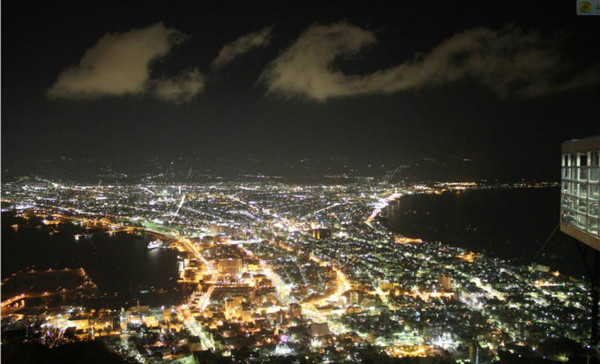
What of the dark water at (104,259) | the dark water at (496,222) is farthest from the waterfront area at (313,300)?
the dark water at (496,222)

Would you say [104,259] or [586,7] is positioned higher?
[586,7]

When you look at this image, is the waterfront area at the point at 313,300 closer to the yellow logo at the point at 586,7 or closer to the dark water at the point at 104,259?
the dark water at the point at 104,259

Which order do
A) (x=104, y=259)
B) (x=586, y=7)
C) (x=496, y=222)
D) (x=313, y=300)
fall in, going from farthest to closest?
(x=496, y=222) < (x=104, y=259) < (x=313, y=300) < (x=586, y=7)

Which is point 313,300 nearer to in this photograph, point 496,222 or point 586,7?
point 586,7

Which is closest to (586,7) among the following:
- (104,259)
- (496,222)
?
(104,259)

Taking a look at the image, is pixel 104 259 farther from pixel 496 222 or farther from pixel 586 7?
pixel 496 222

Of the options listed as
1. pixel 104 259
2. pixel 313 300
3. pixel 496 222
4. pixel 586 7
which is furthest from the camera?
pixel 496 222

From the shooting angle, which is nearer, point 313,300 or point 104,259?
point 313,300
